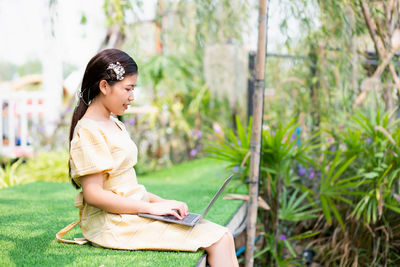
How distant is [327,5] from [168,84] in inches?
140

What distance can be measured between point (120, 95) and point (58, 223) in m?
1.06

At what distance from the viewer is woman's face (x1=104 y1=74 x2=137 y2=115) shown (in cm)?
178

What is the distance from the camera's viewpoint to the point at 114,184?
5.95ft

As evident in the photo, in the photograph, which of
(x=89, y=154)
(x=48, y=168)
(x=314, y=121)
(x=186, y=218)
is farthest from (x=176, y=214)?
(x=48, y=168)

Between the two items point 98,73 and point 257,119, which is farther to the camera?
point 257,119

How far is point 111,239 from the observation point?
1815 millimetres

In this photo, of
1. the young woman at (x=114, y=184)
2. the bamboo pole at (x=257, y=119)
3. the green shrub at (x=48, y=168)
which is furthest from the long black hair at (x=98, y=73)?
the green shrub at (x=48, y=168)

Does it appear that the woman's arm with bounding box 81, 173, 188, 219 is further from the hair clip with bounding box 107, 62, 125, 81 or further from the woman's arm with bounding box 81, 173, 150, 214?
the hair clip with bounding box 107, 62, 125, 81

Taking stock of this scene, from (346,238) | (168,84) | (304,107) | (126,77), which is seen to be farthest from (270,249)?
(168,84)

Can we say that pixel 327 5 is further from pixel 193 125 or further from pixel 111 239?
pixel 193 125

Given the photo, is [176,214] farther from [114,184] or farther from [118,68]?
[118,68]

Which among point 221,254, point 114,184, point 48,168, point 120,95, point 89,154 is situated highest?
point 120,95

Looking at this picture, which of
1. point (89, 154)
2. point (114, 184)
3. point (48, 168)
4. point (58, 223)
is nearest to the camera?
point (89, 154)

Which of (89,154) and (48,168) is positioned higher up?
(89,154)
